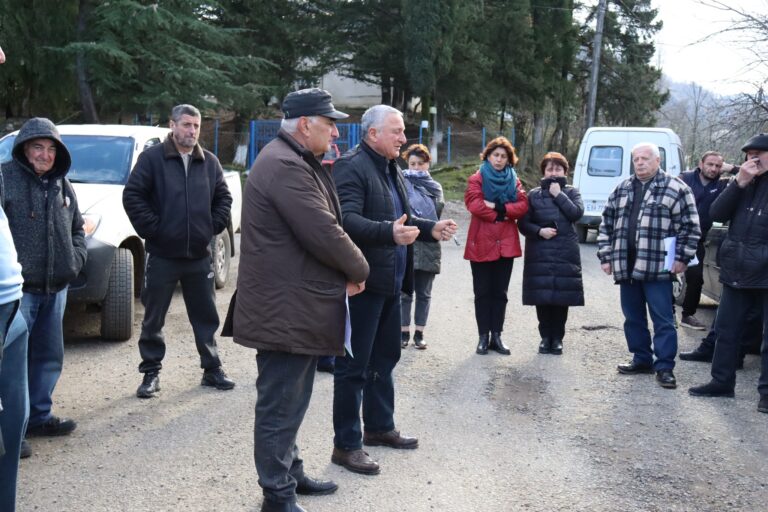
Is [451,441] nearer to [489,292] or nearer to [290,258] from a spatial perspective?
[290,258]

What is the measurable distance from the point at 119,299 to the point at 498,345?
11.4ft

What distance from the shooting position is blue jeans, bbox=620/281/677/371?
6713mm

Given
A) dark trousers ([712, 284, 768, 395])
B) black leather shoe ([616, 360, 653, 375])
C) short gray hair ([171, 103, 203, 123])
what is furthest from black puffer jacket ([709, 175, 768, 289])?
short gray hair ([171, 103, 203, 123])

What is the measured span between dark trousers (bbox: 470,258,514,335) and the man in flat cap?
3877 mm

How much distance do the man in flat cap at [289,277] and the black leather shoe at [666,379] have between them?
3711 millimetres

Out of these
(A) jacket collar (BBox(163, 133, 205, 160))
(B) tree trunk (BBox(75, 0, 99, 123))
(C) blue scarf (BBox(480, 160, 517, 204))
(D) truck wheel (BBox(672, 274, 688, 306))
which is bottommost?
(D) truck wheel (BBox(672, 274, 688, 306))

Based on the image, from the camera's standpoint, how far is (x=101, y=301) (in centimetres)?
730

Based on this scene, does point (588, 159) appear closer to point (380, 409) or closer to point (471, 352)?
point (471, 352)

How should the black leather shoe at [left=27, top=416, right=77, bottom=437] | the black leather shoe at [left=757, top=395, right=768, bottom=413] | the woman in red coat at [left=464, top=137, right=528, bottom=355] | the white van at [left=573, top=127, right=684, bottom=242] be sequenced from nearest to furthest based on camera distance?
the black leather shoe at [left=27, top=416, right=77, bottom=437] < the black leather shoe at [left=757, top=395, right=768, bottom=413] < the woman in red coat at [left=464, top=137, right=528, bottom=355] < the white van at [left=573, top=127, right=684, bottom=242]

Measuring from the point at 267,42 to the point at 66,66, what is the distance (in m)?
9.29

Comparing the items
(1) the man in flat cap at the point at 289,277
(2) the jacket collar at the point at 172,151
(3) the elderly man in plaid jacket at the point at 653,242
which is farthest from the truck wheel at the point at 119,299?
(3) the elderly man in plaid jacket at the point at 653,242

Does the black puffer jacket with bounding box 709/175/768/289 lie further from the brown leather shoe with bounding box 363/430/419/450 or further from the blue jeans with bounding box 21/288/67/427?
the blue jeans with bounding box 21/288/67/427

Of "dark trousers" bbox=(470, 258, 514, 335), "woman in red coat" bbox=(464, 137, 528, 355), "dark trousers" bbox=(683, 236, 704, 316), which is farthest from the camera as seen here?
"dark trousers" bbox=(683, 236, 704, 316)

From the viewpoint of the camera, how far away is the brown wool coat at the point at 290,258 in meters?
3.62
